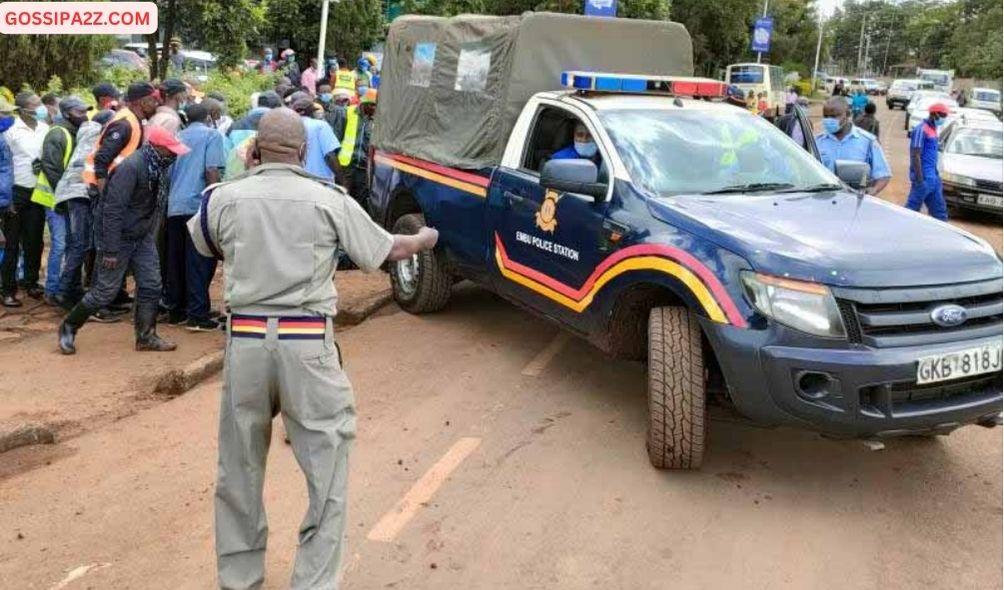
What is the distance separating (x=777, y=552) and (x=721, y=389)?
0.96 meters

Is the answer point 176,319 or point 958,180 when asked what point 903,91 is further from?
point 176,319

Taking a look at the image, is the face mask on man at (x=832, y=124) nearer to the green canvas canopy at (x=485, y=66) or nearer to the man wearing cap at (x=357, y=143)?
the green canvas canopy at (x=485, y=66)

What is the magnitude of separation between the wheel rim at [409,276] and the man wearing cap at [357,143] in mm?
2387

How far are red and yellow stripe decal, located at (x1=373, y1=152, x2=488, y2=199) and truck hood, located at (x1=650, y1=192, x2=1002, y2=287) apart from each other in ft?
6.46

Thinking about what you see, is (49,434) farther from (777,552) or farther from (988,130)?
(988,130)

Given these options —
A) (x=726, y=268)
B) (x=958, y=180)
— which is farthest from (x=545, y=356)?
(x=958, y=180)

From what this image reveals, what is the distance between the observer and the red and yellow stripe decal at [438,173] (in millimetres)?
6719

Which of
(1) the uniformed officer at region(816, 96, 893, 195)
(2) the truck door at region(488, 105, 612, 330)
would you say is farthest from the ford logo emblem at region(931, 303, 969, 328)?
(1) the uniformed officer at region(816, 96, 893, 195)

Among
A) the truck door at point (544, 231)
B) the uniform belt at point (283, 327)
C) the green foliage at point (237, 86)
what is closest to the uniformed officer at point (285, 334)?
the uniform belt at point (283, 327)

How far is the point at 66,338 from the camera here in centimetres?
666

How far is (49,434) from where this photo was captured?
516 centimetres

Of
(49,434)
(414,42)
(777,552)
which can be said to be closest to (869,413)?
(777,552)

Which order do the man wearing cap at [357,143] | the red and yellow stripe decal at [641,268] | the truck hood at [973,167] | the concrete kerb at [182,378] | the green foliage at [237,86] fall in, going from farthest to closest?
the green foliage at [237,86], the truck hood at [973,167], the man wearing cap at [357,143], the concrete kerb at [182,378], the red and yellow stripe decal at [641,268]

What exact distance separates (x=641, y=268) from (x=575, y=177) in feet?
2.30
